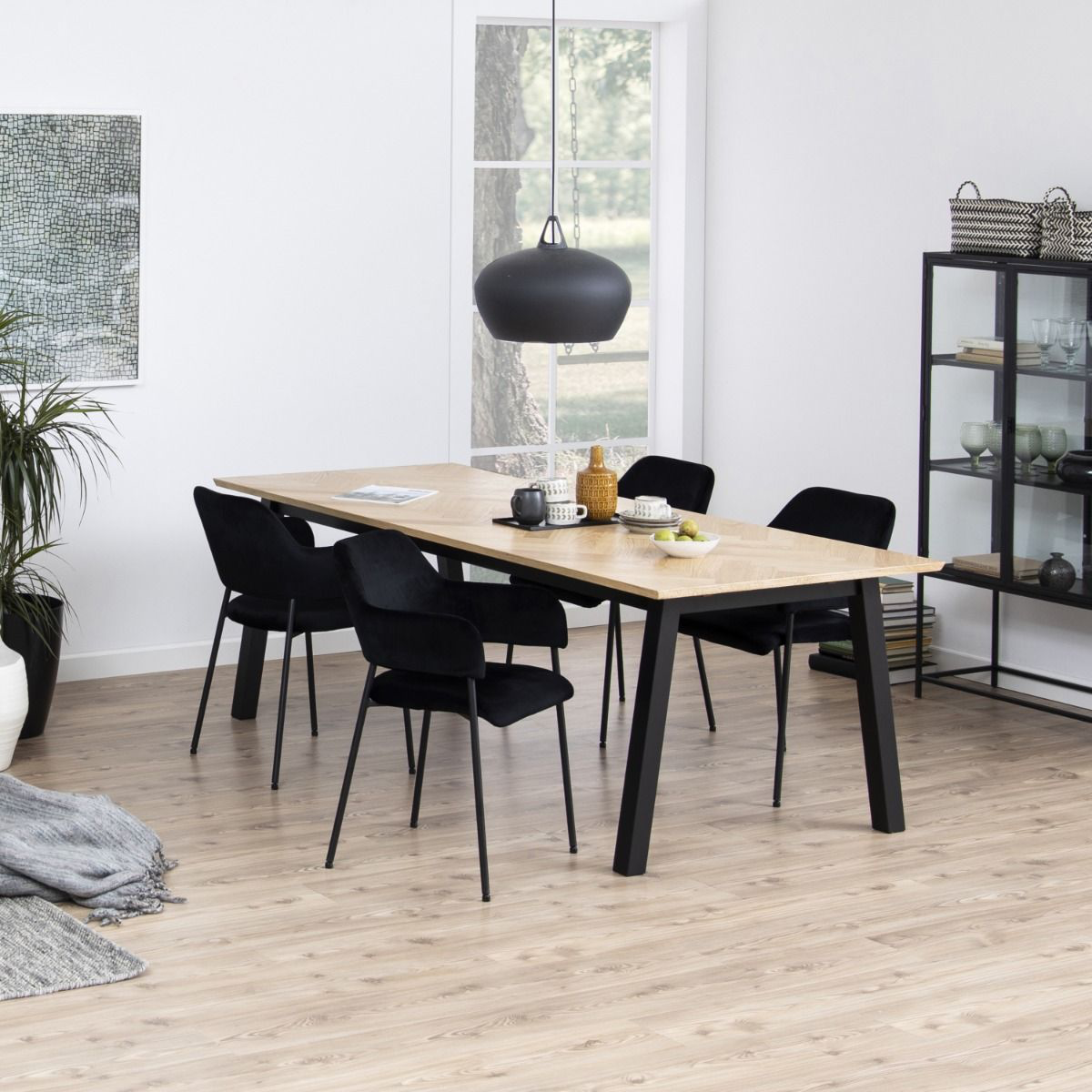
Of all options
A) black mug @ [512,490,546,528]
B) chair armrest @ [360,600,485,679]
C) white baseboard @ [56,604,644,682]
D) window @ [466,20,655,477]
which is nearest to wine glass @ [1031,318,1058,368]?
black mug @ [512,490,546,528]

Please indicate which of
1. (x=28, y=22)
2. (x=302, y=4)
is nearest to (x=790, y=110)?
(x=302, y=4)

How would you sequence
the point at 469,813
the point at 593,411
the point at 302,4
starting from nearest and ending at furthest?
the point at 469,813
the point at 302,4
the point at 593,411

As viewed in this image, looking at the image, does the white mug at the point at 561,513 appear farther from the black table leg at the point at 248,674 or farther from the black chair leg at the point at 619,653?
the black table leg at the point at 248,674

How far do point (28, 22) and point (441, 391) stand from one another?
6.90 ft

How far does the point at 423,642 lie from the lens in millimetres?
4398

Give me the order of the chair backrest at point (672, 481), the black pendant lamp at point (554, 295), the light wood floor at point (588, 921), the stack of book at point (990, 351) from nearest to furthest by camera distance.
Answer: the light wood floor at point (588, 921) → the black pendant lamp at point (554, 295) → the stack of book at point (990, 351) → the chair backrest at point (672, 481)

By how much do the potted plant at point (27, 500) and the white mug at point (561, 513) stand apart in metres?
1.59

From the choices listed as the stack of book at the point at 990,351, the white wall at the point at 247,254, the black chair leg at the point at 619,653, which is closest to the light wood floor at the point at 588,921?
the black chair leg at the point at 619,653

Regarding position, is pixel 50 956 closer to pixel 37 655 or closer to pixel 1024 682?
pixel 37 655

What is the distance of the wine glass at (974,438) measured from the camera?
6.21 meters

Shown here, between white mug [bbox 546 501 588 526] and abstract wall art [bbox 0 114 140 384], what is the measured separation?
2093mm

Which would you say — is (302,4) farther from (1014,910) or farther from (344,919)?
(1014,910)

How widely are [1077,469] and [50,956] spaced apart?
3598 mm

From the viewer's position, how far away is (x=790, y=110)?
7.38 meters
